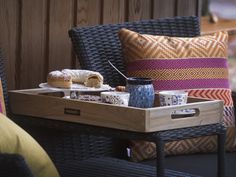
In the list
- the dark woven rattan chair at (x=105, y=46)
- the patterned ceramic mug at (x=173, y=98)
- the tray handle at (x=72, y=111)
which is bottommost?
the tray handle at (x=72, y=111)

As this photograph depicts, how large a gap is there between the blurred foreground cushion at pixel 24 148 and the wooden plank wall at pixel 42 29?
954 millimetres

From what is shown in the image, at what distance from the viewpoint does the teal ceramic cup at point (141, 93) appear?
85.7 inches

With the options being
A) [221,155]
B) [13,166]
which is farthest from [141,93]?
[13,166]

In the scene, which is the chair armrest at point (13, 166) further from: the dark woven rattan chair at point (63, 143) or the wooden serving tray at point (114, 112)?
the dark woven rattan chair at point (63, 143)

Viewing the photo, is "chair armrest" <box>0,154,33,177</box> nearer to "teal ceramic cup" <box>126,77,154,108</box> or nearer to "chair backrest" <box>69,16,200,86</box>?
"teal ceramic cup" <box>126,77,154,108</box>

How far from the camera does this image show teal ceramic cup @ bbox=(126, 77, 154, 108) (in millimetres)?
2176

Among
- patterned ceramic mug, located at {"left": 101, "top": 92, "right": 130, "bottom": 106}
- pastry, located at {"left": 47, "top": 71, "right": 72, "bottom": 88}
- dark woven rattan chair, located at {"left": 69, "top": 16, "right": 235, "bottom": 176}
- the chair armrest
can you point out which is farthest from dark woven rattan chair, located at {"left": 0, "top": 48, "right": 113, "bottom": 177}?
the chair armrest

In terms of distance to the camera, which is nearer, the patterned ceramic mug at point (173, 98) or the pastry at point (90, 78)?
the patterned ceramic mug at point (173, 98)

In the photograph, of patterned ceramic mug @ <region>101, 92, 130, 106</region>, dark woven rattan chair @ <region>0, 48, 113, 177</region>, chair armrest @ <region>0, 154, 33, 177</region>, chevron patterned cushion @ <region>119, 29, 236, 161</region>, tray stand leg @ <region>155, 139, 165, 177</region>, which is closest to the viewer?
chair armrest @ <region>0, 154, 33, 177</region>

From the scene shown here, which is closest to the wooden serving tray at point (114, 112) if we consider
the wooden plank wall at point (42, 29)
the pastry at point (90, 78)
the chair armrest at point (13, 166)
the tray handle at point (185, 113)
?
the tray handle at point (185, 113)

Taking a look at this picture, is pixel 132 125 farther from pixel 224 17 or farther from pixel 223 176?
pixel 224 17

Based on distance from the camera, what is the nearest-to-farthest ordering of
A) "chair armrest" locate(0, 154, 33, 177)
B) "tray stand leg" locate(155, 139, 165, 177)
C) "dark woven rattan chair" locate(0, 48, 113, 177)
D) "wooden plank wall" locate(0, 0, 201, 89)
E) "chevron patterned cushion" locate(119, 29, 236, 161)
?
"chair armrest" locate(0, 154, 33, 177), "tray stand leg" locate(155, 139, 165, 177), "dark woven rattan chair" locate(0, 48, 113, 177), "chevron patterned cushion" locate(119, 29, 236, 161), "wooden plank wall" locate(0, 0, 201, 89)

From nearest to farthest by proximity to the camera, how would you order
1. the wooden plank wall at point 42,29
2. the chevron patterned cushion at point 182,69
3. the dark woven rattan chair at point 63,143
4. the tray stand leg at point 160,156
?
the tray stand leg at point 160,156 → the dark woven rattan chair at point 63,143 → the chevron patterned cushion at point 182,69 → the wooden plank wall at point 42,29

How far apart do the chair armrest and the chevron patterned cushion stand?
3.37ft
